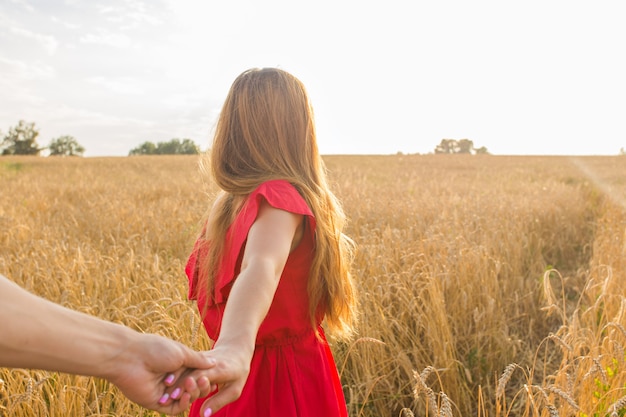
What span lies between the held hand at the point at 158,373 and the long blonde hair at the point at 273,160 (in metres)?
0.57

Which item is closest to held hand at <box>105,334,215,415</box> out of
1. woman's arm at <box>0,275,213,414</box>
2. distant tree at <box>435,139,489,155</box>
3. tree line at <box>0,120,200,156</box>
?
woman's arm at <box>0,275,213,414</box>

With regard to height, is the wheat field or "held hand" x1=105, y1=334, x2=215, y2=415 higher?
"held hand" x1=105, y1=334, x2=215, y2=415

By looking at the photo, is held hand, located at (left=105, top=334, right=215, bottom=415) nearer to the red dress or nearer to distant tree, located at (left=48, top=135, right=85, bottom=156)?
the red dress

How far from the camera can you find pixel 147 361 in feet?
2.65

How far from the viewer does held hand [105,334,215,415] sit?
0.79 meters

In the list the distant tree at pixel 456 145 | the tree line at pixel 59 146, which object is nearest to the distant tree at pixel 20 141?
the tree line at pixel 59 146

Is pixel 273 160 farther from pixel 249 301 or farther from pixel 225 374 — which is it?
pixel 225 374

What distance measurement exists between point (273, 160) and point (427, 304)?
2219 millimetres

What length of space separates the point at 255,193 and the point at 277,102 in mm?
339

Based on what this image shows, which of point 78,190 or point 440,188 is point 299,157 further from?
point 78,190

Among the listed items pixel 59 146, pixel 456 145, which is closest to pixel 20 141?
pixel 59 146

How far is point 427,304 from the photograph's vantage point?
129 inches

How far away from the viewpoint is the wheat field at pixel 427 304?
7.04ft

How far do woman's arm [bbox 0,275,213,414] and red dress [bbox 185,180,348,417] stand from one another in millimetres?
459
